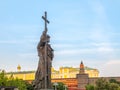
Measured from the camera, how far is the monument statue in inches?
796

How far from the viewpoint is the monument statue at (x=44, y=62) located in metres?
20.2

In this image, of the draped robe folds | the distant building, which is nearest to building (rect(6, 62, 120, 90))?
the distant building

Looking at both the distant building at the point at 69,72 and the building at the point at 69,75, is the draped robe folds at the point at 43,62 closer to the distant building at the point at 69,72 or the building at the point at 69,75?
the building at the point at 69,75

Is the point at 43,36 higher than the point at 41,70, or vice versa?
the point at 43,36

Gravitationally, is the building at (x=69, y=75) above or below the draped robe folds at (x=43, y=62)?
above

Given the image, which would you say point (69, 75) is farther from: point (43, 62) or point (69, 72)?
point (43, 62)

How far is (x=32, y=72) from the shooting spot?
5551 inches

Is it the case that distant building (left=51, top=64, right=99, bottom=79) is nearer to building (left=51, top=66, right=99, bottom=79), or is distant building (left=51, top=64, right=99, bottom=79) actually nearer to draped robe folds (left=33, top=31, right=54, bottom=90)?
building (left=51, top=66, right=99, bottom=79)

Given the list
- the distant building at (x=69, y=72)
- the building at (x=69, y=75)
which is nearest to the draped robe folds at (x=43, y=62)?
the building at (x=69, y=75)

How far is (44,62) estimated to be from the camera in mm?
20438

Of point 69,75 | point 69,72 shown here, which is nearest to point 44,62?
point 69,75

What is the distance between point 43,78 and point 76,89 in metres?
82.9

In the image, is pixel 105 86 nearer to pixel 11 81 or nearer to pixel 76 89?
pixel 11 81

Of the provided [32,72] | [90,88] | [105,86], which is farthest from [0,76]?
[32,72]
